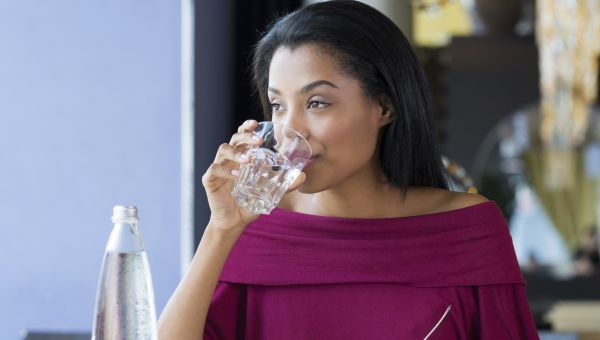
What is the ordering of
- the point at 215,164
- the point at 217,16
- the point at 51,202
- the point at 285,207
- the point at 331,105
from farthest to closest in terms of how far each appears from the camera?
1. the point at 217,16
2. the point at 51,202
3. the point at 285,207
4. the point at 331,105
5. the point at 215,164

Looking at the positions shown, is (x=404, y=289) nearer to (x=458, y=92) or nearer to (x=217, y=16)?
(x=217, y=16)

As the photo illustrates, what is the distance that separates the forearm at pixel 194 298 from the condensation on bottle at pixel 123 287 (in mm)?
478

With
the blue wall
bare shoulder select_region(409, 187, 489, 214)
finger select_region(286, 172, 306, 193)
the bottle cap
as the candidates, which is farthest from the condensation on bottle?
the blue wall

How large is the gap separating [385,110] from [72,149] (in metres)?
1.32

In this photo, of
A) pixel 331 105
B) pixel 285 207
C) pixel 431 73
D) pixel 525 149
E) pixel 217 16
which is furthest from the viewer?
pixel 525 149

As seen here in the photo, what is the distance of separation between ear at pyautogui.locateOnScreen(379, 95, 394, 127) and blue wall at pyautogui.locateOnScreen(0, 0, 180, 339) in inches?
49.5

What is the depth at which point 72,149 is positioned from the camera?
2941mm

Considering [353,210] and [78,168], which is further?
[78,168]

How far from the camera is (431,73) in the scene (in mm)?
6988

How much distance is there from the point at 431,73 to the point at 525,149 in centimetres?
631

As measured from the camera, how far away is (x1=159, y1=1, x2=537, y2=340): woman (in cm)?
175

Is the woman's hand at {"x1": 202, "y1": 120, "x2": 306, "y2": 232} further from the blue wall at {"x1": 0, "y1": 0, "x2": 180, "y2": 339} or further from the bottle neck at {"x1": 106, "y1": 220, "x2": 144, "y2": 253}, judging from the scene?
the blue wall at {"x1": 0, "y1": 0, "x2": 180, "y2": 339}

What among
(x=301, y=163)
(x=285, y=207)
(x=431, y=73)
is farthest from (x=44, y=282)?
(x=431, y=73)

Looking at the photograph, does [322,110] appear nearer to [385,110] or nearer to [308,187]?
[308,187]
